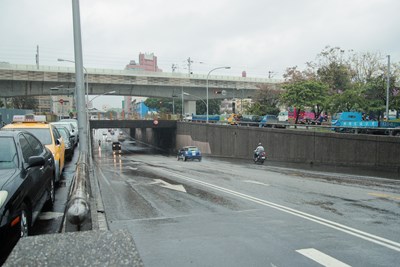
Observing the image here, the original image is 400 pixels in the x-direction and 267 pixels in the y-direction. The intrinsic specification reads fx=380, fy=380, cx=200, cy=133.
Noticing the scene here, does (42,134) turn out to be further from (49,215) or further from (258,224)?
(258,224)

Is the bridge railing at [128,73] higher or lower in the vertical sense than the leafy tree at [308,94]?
higher

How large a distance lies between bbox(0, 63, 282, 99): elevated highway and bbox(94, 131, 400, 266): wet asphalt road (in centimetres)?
4174

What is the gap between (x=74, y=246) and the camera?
2631mm

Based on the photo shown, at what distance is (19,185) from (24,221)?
0.50m

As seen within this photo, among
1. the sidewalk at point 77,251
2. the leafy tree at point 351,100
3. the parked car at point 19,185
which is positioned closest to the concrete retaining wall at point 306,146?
the leafy tree at point 351,100

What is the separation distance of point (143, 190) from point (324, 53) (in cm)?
4411

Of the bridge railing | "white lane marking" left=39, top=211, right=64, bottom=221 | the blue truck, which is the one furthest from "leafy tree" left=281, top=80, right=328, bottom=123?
"white lane marking" left=39, top=211, right=64, bottom=221

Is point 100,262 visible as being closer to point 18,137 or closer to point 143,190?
point 18,137

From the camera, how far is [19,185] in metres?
5.11

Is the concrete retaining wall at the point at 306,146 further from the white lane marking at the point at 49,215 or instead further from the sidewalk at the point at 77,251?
the sidewalk at the point at 77,251

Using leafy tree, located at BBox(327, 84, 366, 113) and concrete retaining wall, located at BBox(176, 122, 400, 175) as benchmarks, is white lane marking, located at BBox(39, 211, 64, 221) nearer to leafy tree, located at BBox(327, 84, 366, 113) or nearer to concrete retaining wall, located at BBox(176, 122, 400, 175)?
concrete retaining wall, located at BBox(176, 122, 400, 175)

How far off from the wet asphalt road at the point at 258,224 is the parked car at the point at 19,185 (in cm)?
163

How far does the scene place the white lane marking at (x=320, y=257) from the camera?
5156 millimetres

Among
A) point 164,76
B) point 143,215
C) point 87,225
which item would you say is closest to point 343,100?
point 164,76
